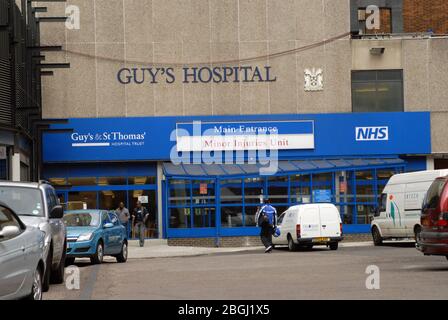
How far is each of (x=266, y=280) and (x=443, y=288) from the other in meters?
3.75

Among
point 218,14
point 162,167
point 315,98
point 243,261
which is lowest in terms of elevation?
point 243,261

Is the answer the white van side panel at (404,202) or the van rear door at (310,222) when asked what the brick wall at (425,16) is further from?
the van rear door at (310,222)

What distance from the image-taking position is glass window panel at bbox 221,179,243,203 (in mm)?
40281

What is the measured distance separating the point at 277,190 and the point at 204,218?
11.4ft

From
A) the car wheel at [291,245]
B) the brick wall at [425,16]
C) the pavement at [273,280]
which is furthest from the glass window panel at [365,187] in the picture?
the pavement at [273,280]

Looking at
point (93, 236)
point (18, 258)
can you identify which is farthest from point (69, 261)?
point (18, 258)

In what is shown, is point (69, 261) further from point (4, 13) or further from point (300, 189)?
point (300, 189)

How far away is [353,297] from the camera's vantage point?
45.3 feet

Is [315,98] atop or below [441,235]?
atop

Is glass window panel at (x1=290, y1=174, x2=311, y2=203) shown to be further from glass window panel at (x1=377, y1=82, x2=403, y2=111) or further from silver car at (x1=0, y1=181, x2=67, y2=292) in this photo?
silver car at (x1=0, y1=181, x2=67, y2=292)

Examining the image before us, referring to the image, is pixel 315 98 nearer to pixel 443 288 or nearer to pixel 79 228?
pixel 79 228
